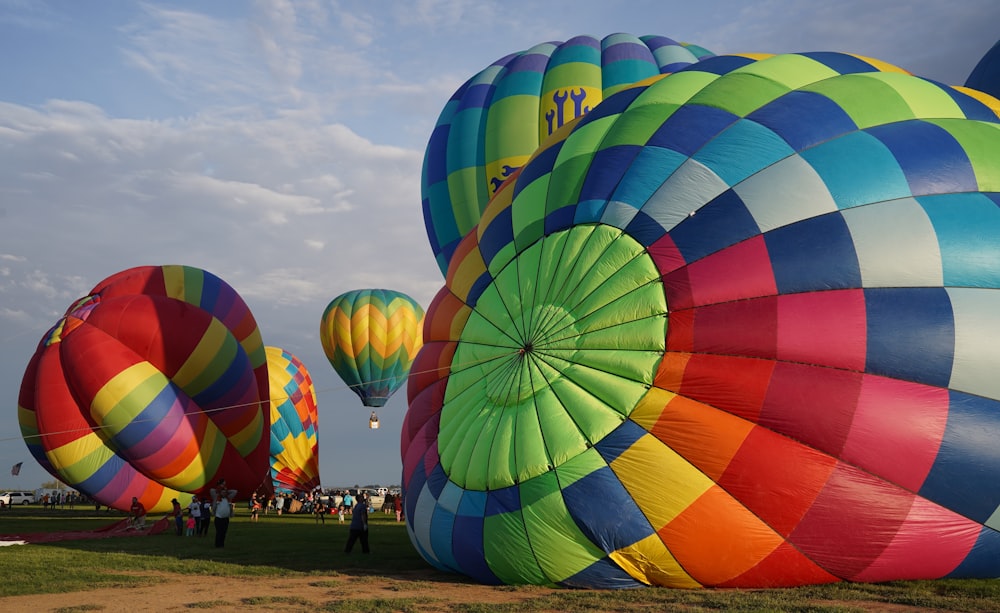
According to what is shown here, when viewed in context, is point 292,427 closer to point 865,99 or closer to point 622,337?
point 622,337

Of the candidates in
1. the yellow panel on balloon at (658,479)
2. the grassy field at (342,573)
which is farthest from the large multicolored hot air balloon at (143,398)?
the yellow panel on balloon at (658,479)

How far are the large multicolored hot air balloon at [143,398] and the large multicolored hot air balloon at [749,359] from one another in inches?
378

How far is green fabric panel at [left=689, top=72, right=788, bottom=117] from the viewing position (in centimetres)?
862

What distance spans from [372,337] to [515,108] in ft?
58.1

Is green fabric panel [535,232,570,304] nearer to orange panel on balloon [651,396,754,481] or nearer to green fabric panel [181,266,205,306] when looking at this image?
orange panel on balloon [651,396,754,481]

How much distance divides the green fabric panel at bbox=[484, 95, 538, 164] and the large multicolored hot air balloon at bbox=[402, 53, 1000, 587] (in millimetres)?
7596

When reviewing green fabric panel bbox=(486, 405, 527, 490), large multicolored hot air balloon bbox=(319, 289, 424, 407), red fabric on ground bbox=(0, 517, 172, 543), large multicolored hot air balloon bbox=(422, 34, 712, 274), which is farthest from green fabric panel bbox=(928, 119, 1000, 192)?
large multicolored hot air balloon bbox=(319, 289, 424, 407)

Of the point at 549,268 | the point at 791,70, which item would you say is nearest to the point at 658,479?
the point at 549,268

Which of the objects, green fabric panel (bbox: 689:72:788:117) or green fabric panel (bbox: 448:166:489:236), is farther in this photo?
green fabric panel (bbox: 448:166:489:236)

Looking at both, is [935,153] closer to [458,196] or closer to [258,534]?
[458,196]

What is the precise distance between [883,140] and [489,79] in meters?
11.5

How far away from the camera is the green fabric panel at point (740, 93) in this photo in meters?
8.62

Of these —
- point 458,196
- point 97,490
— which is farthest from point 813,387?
point 97,490

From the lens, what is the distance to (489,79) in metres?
18.5
